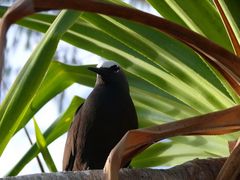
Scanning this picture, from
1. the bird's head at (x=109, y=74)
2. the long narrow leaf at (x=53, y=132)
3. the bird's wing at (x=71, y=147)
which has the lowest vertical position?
the bird's wing at (x=71, y=147)

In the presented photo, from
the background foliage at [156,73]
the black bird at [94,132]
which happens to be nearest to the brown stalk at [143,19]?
the background foliage at [156,73]

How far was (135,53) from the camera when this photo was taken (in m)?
1.91

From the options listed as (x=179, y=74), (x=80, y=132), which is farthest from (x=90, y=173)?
(x=80, y=132)

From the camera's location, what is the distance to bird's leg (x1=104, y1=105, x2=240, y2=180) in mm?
897

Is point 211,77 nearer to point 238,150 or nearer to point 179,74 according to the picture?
point 179,74

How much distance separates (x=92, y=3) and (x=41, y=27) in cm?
96

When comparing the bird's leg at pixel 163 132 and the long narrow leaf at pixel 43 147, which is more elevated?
the bird's leg at pixel 163 132

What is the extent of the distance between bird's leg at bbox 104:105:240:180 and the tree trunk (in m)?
0.06

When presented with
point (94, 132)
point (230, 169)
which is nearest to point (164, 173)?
point (230, 169)

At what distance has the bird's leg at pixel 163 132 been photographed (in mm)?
897

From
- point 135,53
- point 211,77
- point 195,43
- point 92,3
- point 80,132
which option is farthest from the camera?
point 80,132

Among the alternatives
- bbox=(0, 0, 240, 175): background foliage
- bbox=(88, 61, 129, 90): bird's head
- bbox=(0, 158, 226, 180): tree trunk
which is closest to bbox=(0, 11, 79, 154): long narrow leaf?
bbox=(0, 0, 240, 175): background foliage

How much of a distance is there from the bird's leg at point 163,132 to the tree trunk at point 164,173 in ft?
0.20

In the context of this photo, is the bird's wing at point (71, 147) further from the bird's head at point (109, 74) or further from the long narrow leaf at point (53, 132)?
the long narrow leaf at point (53, 132)
